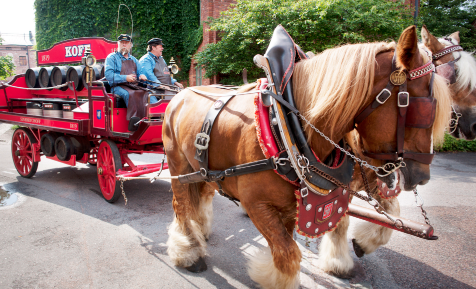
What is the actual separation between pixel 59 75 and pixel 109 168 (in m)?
2.69

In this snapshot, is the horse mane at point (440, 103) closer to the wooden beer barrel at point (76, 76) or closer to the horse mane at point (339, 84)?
the horse mane at point (339, 84)

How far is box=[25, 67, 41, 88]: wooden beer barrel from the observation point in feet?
20.1

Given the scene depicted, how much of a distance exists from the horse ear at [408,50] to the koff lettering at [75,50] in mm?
6277

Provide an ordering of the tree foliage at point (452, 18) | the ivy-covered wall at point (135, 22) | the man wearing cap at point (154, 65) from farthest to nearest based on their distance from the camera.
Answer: the ivy-covered wall at point (135, 22) → the tree foliage at point (452, 18) → the man wearing cap at point (154, 65)

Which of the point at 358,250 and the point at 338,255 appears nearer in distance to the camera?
the point at 338,255

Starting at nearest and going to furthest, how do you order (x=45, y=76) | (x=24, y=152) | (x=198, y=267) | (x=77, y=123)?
(x=198, y=267) < (x=77, y=123) < (x=24, y=152) < (x=45, y=76)

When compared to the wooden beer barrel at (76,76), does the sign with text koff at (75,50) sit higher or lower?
higher

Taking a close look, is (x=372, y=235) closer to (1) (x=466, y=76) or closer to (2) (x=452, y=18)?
(1) (x=466, y=76)

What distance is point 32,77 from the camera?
617 cm

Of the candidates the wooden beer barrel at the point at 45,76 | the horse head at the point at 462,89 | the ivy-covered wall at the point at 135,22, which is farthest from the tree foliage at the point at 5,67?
the horse head at the point at 462,89

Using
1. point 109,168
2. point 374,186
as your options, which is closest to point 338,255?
point 374,186

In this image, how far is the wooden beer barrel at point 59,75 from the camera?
555 cm

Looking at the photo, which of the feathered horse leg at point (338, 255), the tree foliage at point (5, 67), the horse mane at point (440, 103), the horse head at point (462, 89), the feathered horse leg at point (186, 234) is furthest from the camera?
the tree foliage at point (5, 67)

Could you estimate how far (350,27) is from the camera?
7824 millimetres
